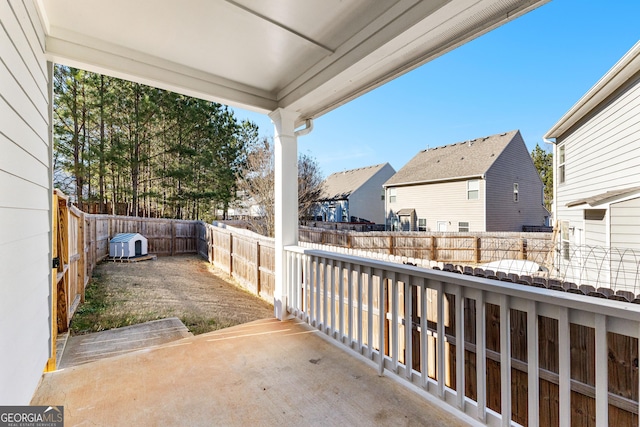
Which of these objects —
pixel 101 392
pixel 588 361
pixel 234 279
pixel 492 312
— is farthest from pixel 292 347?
pixel 234 279

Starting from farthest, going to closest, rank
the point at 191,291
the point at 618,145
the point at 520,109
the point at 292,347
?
the point at 520,109, the point at 191,291, the point at 618,145, the point at 292,347

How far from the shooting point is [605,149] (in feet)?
19.4

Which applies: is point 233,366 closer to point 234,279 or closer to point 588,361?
point 588,361

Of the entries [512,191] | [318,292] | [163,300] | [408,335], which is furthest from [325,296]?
[512,191]

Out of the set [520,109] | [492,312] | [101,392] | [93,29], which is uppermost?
[520,109]

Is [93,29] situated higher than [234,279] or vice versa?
[93,29]

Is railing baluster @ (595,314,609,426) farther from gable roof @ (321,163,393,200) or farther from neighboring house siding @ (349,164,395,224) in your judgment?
neighboring house siding @ (349,164,395,224)

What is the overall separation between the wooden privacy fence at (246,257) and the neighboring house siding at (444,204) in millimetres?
11049

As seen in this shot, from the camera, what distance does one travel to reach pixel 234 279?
7531 millimetres

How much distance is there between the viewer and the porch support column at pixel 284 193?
134 inches

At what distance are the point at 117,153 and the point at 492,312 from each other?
1442cm

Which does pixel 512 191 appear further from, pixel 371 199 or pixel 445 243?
pixel 371 199

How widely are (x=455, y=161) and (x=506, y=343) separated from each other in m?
15.1

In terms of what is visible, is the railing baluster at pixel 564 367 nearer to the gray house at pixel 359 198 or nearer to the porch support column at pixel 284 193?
the porch support column at pixel 284 193
